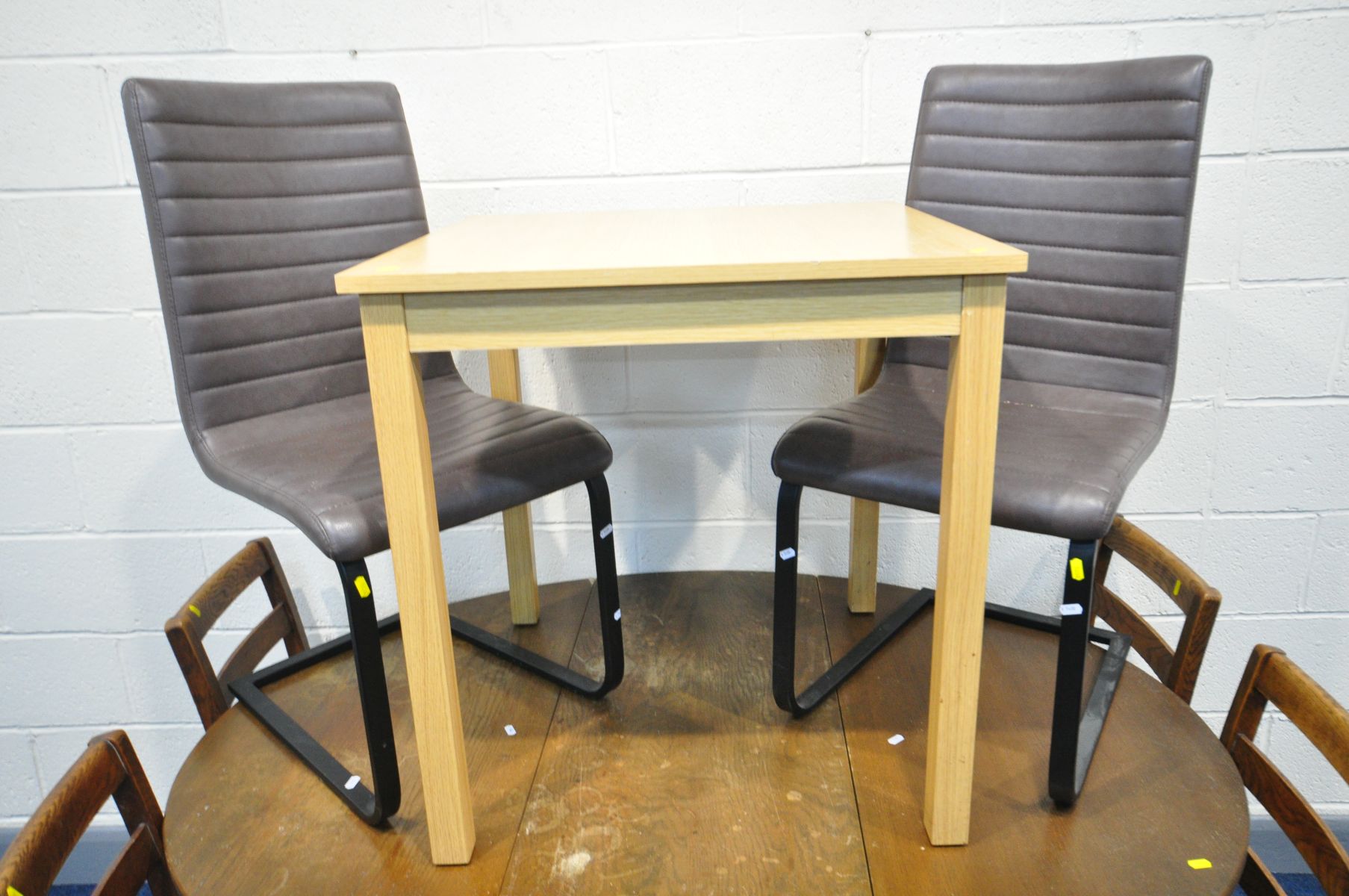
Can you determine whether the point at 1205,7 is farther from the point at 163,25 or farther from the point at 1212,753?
the point at 163,25

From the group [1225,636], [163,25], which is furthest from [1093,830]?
[163,25]

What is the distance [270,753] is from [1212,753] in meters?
1.16

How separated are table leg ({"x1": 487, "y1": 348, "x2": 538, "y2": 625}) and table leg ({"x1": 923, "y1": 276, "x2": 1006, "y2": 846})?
717 mm

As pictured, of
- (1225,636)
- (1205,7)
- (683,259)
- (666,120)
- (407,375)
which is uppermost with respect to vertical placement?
(1205,7)

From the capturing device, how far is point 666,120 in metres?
1.66

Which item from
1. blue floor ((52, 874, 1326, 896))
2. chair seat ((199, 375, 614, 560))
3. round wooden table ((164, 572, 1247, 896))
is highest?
chair seat ((199, 375, 614, 560))

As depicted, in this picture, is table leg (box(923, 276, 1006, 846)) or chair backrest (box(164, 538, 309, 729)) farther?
chair backrest (box(164, 538, 309, 729))

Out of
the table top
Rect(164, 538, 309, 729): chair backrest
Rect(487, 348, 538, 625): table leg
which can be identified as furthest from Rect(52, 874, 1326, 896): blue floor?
the table top

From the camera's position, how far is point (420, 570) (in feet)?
3.20

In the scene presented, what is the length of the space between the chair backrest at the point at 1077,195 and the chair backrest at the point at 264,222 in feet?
2.81

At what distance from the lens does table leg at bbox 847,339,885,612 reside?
1490mm

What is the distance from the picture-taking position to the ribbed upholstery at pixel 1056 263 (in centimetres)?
119

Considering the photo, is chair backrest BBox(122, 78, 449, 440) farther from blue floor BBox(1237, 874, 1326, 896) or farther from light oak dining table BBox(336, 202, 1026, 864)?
blue floor BBox(1237, 874, 1326, 896)

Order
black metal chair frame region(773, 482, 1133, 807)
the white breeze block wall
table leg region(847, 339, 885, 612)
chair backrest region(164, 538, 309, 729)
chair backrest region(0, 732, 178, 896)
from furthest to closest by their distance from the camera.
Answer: the white breeze block wall
table leg region(847, 339, 885, 612)
chair backrest region(164, 538, 309, 729)
black metal chair frame region(773, 482, 1133, 807)
chair backrest region(0, 732, 178, 896)
